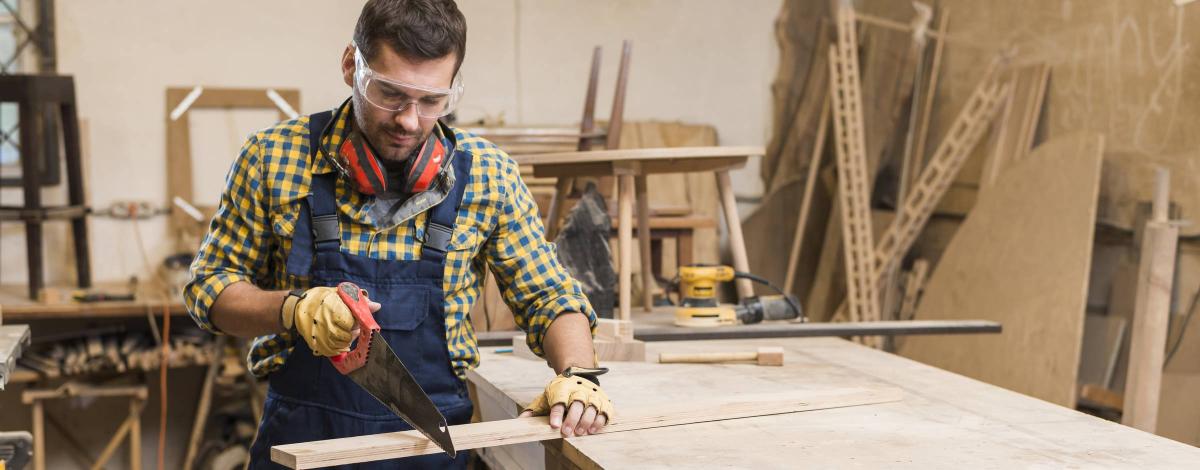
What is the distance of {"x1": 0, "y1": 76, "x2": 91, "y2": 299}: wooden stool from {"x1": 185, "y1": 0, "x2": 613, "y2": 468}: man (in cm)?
287

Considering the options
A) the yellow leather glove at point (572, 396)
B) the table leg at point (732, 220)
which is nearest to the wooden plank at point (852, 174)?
the table leg at point (732, 220)

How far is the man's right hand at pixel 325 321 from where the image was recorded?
1.86 m

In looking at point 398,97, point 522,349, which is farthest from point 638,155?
point 398,97

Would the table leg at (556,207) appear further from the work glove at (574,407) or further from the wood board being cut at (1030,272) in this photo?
the wood board being cut at (1030,272)

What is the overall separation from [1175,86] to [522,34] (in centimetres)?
322

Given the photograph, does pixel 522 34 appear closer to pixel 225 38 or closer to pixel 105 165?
pixel 225 38

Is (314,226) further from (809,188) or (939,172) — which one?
(809,188)

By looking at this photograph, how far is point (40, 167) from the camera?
504 centimetres

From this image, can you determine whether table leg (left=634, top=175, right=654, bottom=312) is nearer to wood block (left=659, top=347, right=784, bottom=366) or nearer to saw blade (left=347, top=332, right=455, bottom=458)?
wood block (left=659, top=347, right=784, bottom=366)

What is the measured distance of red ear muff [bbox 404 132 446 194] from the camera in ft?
7.14

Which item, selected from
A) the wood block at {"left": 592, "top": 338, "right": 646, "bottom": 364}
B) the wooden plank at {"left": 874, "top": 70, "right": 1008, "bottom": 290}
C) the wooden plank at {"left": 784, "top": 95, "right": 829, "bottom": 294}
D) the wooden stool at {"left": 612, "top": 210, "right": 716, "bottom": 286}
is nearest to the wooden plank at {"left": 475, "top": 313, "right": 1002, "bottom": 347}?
the wood block at {"left": 592, "top": 338, "right": 646, "bottom": 364}

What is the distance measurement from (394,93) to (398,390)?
591 millimetres

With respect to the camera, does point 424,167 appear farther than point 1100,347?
No

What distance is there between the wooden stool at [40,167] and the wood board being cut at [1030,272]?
13.1 ft
